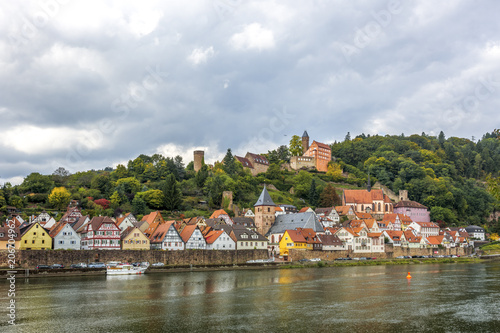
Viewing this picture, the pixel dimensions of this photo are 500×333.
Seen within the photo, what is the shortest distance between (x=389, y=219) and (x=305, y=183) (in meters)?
25.4

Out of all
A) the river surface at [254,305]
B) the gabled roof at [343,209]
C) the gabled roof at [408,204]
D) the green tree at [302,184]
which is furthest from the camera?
the green tree at [302,184]

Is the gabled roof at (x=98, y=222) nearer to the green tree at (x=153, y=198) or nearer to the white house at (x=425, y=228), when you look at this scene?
the green tree at (x=153, y=198)

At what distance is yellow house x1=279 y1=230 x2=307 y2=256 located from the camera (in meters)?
76.1

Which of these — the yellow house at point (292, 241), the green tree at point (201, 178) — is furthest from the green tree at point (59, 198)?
the yellow house at point (292, 241)

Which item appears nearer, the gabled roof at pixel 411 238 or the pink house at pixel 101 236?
the pink house at pixel 101 236

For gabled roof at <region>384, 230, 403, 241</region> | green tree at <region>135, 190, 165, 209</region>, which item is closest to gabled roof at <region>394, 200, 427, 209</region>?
gabled roof at <region>384, 230, 403, 241</region>

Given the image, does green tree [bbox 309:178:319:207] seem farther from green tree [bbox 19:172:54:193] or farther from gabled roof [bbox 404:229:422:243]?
green tree [bbox 19:172:54:193]

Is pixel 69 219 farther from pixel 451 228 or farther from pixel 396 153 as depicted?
pixel 396 153

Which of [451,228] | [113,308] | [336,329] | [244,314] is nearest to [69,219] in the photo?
[113,308]

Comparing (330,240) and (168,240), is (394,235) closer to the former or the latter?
(330,240)

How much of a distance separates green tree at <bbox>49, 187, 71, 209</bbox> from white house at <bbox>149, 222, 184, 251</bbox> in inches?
1072

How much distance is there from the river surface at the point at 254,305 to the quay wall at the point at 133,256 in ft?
18.2

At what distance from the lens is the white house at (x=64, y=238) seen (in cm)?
6400

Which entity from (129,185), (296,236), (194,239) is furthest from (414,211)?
(129,185)
